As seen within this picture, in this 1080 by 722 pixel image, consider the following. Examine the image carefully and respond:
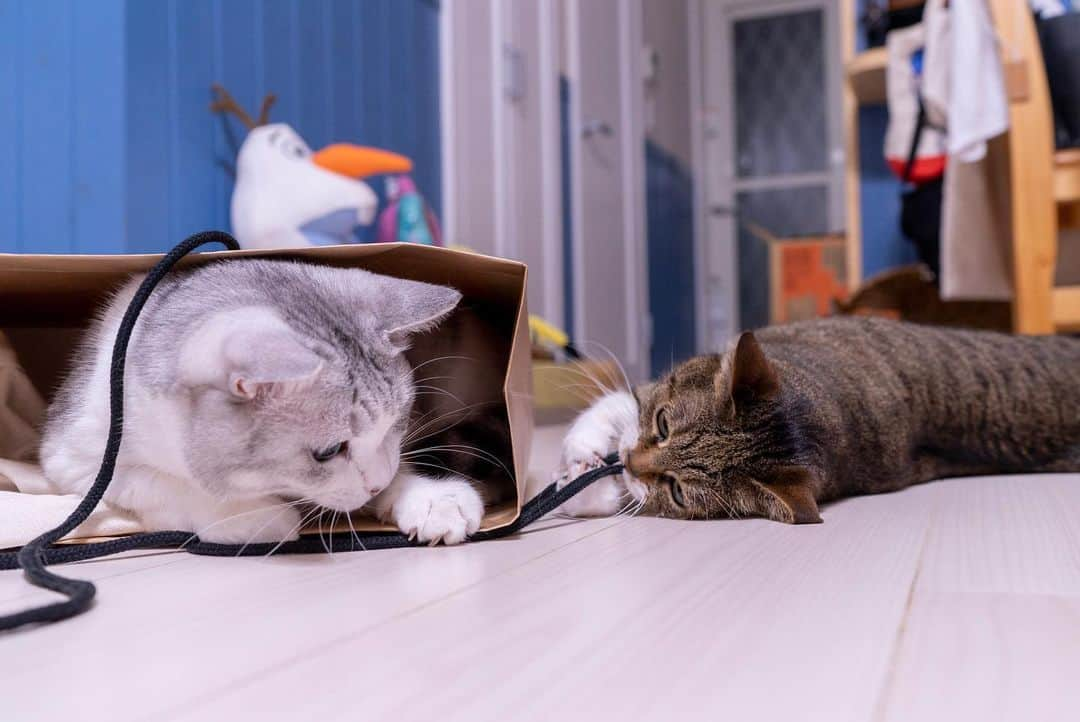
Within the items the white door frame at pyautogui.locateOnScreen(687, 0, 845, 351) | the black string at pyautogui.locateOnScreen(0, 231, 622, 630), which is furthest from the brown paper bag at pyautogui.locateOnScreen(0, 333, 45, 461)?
the white door frame at pyautogui.locateOnScreen(687, 0, 845, 351)

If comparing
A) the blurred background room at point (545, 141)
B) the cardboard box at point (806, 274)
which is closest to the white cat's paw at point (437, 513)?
the blurred background room at point (545, 141)

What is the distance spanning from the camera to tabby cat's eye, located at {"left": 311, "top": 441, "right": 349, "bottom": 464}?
2.90ft

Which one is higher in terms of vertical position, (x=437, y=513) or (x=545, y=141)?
(x=545, y=141)

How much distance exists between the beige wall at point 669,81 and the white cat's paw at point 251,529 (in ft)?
14.2

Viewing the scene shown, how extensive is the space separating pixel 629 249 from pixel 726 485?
3520mm

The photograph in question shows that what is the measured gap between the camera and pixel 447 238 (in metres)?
2.78

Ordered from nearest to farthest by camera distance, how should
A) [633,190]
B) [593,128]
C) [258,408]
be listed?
[258,408] → [593,128] → [633,190]

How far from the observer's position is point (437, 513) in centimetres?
96

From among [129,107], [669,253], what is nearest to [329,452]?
[129,107]

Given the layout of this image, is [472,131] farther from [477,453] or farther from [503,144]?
[477,453]

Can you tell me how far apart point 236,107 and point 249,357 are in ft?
4.21

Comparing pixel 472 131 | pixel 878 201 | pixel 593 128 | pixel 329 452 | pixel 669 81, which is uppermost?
pixel 669 81

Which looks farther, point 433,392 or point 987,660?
point 433,392

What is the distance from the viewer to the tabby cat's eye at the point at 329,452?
2.90 feet
